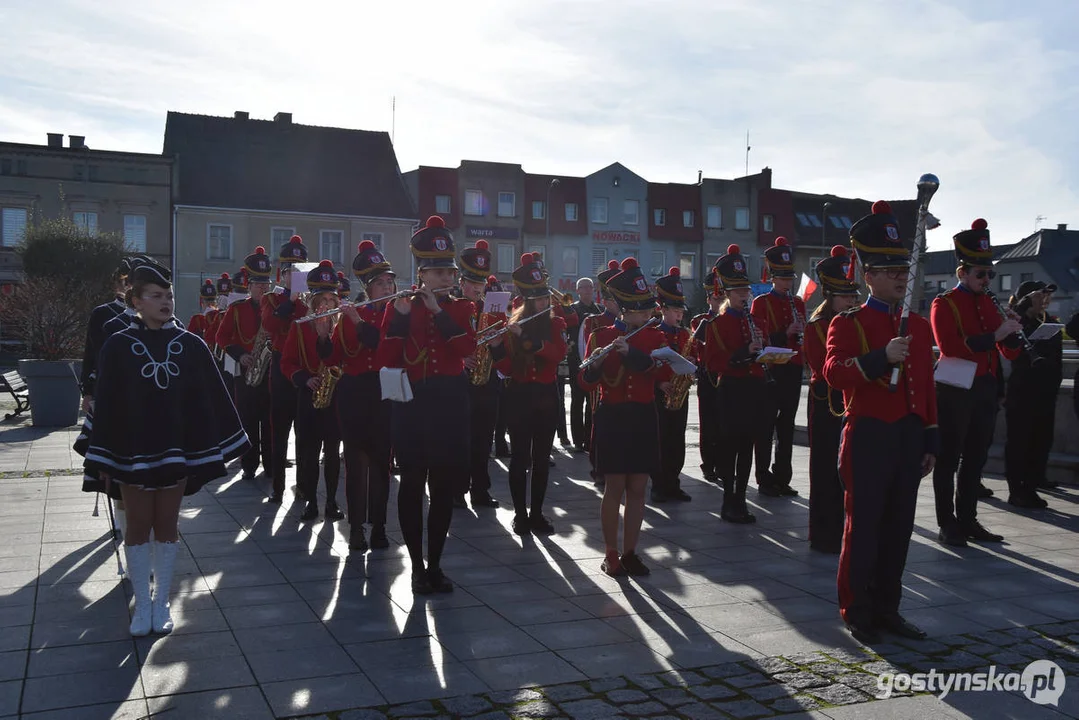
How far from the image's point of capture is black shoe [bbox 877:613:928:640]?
561cm

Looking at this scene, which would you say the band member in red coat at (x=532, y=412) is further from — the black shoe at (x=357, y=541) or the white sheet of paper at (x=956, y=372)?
the white sheet of paper at (x=956, y=372)

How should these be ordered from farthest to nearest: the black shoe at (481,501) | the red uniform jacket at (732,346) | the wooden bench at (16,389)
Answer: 1. the wooden bench at (16,389)
2. the black shoe at (481,501)
3. the red uniform jacket at (732,346)

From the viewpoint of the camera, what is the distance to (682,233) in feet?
194

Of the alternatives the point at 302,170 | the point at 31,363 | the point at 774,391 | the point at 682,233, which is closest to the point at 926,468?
the point at 774,391

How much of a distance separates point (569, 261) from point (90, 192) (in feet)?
79.5

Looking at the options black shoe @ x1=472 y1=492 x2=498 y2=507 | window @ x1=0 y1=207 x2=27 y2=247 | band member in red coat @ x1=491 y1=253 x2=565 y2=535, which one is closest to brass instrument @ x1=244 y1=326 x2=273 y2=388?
black shoe @ x1=472 y1=492 x2=498 y2=507

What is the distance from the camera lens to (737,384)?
911 centimetres

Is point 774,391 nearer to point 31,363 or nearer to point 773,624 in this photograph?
point 773,624

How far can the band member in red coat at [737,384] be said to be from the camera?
8961mm

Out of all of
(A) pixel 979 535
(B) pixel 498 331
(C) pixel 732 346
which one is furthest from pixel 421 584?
(A) pixel 979 535

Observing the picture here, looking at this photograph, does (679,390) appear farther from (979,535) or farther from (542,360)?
(979,535)

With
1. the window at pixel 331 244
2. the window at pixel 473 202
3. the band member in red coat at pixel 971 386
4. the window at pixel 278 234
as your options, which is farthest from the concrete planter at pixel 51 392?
the window at pixel 473 202

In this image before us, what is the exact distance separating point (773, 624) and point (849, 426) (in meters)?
1.21

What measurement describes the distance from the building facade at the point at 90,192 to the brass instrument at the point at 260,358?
39.5 metres
